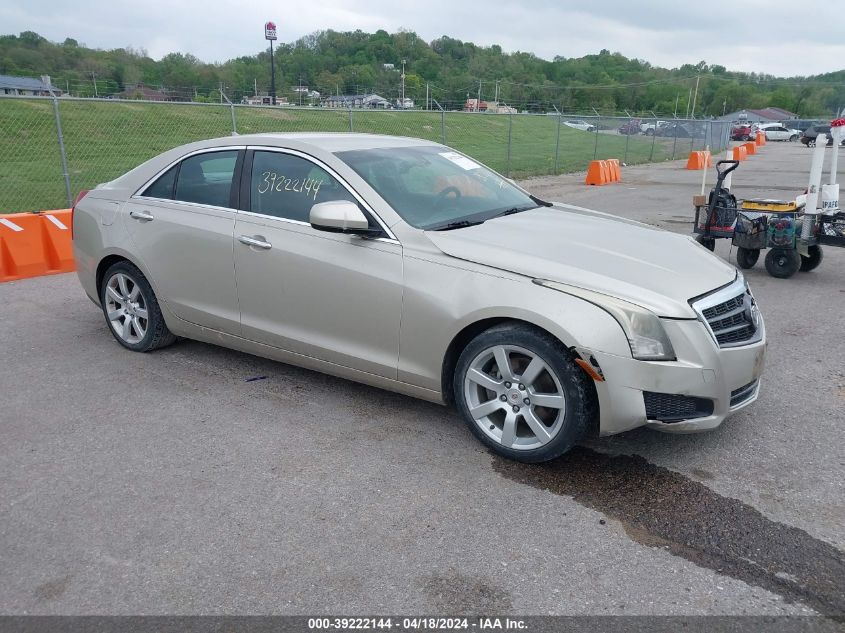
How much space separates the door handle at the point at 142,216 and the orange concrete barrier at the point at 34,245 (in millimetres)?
3185

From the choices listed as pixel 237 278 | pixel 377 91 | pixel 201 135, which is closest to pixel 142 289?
pixel 237 278

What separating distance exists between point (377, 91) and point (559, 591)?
52.8 metres

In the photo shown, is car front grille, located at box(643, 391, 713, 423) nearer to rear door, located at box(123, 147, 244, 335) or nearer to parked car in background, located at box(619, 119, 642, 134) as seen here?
rear door, located at box(123, 147, 244, 335)

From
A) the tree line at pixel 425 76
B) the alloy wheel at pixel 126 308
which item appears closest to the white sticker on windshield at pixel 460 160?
the alloy wheel at pixel 126 308

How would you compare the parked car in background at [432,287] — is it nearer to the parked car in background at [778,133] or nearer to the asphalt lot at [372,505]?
the asphalt lot at [372,505]

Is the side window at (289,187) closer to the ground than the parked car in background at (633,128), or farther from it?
closer to the ground

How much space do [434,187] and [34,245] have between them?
552cm

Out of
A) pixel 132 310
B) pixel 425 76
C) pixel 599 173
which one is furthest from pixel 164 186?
pixel 425 76

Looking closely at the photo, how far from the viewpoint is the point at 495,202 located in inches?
186

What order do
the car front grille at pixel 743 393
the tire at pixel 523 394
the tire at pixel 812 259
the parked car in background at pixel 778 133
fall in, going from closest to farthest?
the tire at pixel 523 394
the car front grille at pixel 743 393
the tire at pixel 812 259
the parked car in background at pixel 778 133

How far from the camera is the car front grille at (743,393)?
11.9 feet

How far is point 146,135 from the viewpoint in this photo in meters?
21.6

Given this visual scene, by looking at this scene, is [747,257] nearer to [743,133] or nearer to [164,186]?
[164,186]

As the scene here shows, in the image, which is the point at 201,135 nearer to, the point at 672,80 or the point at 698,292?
the point at 698,292
